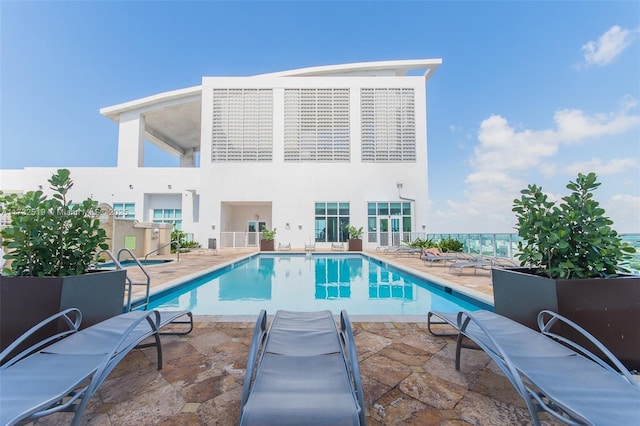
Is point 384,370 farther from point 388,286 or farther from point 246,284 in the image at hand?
point 246,284

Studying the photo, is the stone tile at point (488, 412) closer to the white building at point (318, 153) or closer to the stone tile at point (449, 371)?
the stone tile at point (449, 371)

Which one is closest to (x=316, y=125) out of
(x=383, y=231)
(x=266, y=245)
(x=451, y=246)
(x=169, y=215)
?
(x=383, y=231)

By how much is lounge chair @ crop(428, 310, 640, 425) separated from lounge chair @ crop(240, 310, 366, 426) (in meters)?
0.79

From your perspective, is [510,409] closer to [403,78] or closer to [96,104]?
[403,78]

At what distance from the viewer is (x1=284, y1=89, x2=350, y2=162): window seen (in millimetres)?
17188

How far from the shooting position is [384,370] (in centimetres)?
201

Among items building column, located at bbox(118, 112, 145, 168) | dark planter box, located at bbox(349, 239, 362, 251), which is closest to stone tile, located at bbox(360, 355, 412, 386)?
dark planter box, located at bbox(349, 239, 362, 251)

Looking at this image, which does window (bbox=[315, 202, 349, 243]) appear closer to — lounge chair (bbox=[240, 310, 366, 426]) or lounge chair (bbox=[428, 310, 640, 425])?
lounge chair (bbox=[240, 310, 366, 426])

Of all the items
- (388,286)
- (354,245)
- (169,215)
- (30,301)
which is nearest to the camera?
(30,301)

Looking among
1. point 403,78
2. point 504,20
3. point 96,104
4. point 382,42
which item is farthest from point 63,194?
point 96,104

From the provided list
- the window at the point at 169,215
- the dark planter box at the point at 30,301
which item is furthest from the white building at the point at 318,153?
the dark planter box at the point at 30,301

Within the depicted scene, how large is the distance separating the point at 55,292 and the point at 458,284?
5.74 meters

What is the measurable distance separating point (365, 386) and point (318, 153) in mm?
16234

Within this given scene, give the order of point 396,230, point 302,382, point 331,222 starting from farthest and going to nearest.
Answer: point 331,222
point 396,230
point 302,382
